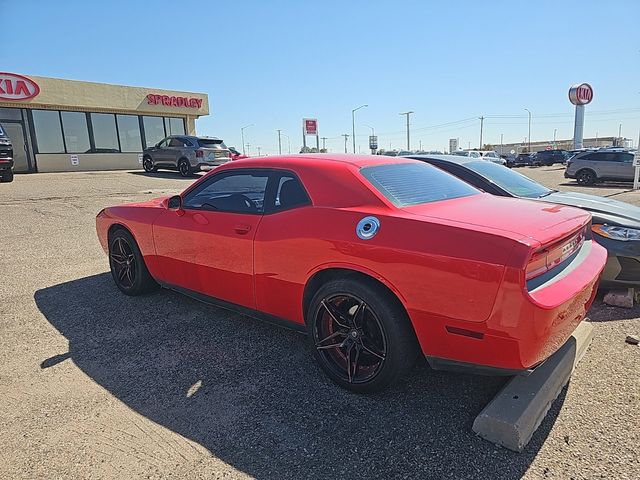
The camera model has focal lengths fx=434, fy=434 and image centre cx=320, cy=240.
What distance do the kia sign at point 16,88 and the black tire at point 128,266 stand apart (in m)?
21.3

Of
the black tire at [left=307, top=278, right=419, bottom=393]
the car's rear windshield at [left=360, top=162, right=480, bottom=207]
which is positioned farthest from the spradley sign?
the black tire at [left=307, top=278, right=419, bottom=393]

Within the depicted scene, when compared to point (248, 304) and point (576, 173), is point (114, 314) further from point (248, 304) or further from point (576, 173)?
point (576, 173)

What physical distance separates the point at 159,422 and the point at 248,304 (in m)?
1.12

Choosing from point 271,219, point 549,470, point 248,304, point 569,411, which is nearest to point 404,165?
point 271,219

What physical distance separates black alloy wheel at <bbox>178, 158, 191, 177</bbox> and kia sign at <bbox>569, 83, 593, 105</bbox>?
42623 millimetres

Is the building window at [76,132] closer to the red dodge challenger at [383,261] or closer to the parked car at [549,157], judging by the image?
the red dodge challenger at [383,261]

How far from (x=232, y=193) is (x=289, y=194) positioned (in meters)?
0.78

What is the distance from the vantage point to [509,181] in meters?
5.55

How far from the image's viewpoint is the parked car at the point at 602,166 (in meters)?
17.8

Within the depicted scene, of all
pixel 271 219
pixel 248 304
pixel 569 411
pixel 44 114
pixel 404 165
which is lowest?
pixel 569 411

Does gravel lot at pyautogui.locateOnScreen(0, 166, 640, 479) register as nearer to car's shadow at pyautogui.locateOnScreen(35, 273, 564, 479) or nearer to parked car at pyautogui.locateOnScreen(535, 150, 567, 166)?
car's shadow at pyautogui.locateOnScreen(35, 273, 564, 479)

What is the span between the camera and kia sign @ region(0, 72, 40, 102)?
20.5 m

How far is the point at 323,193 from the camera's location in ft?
9.98

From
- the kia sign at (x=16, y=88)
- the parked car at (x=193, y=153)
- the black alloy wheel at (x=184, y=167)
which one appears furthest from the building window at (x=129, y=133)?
the black alloy wheel at (x=184, y=167)
